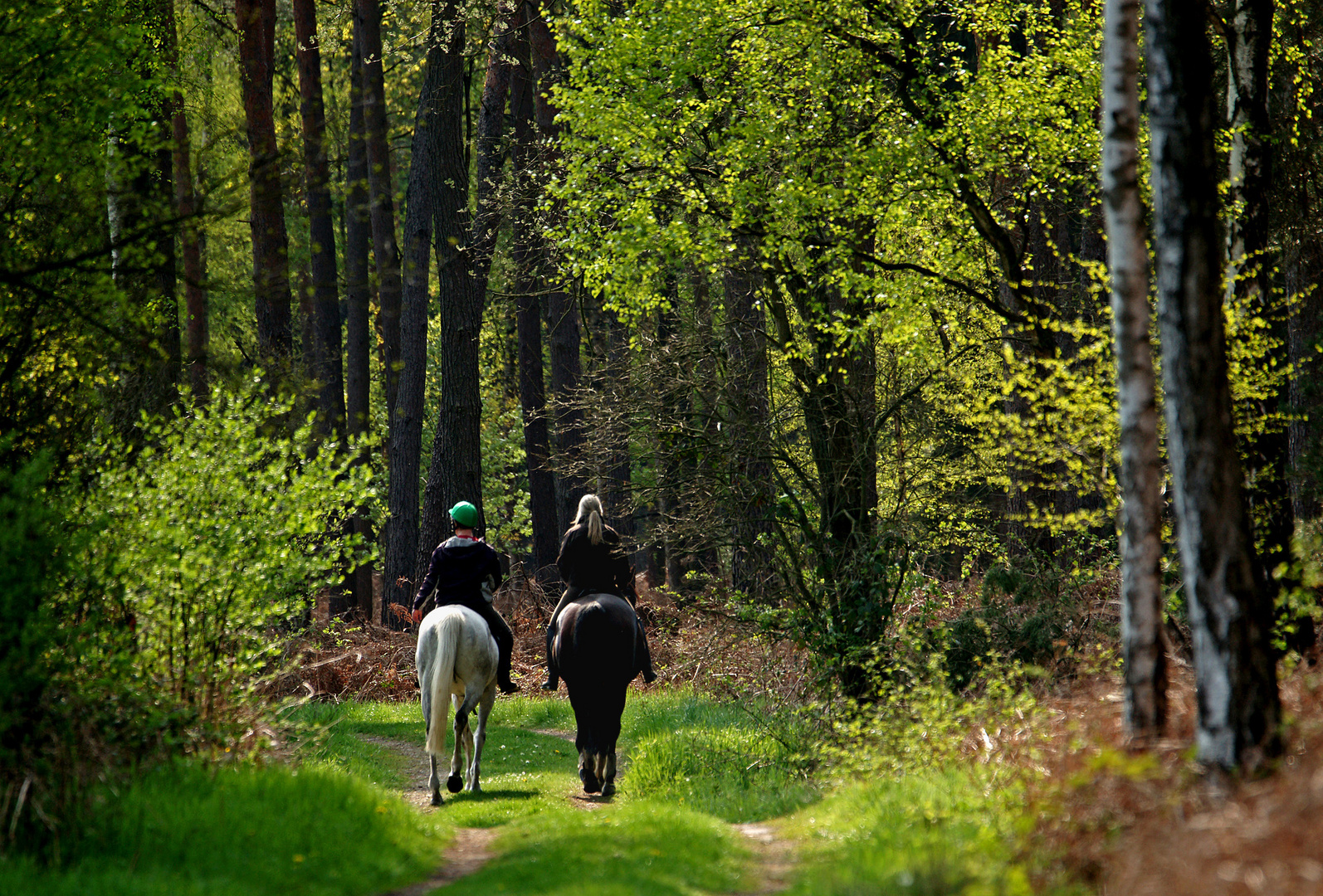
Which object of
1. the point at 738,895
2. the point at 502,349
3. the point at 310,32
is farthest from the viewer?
the point at 502,349

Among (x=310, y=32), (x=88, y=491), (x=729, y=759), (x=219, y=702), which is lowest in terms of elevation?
(x=729, y=759)

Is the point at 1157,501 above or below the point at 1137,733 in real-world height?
above

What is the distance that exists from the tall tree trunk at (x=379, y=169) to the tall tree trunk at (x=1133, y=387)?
15.2 meters

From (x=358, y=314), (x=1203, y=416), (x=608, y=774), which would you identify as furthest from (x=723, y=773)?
(x=358, y=314)

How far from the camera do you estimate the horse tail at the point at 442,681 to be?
33.9 ft

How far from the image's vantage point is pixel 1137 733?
20.7 ft

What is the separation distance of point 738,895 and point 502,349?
27.7 meters

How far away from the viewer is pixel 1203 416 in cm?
574

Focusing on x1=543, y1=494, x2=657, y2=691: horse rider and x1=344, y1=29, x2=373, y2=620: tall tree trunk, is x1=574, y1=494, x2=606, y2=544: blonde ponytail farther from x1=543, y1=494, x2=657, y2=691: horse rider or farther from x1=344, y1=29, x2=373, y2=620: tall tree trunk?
x1=344, y1=29, x2=373, y2=620: tall tree trunk

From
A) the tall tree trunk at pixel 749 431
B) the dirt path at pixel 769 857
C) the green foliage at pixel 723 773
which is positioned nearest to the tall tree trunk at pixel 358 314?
the tall tree trunk at pixel 749 431

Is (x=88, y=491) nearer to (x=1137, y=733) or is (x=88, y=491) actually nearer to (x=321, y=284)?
(x=321, y=284)

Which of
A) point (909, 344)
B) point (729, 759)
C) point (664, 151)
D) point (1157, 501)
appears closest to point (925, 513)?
point (909, 344)

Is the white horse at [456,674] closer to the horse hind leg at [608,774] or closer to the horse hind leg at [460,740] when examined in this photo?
the horse hind leg at [460,740]

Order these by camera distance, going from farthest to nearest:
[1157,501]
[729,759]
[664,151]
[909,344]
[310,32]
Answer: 1. [310,32]
2. [664,151]
3. [909,344]
4. [729,759]
5. [1157,501]
